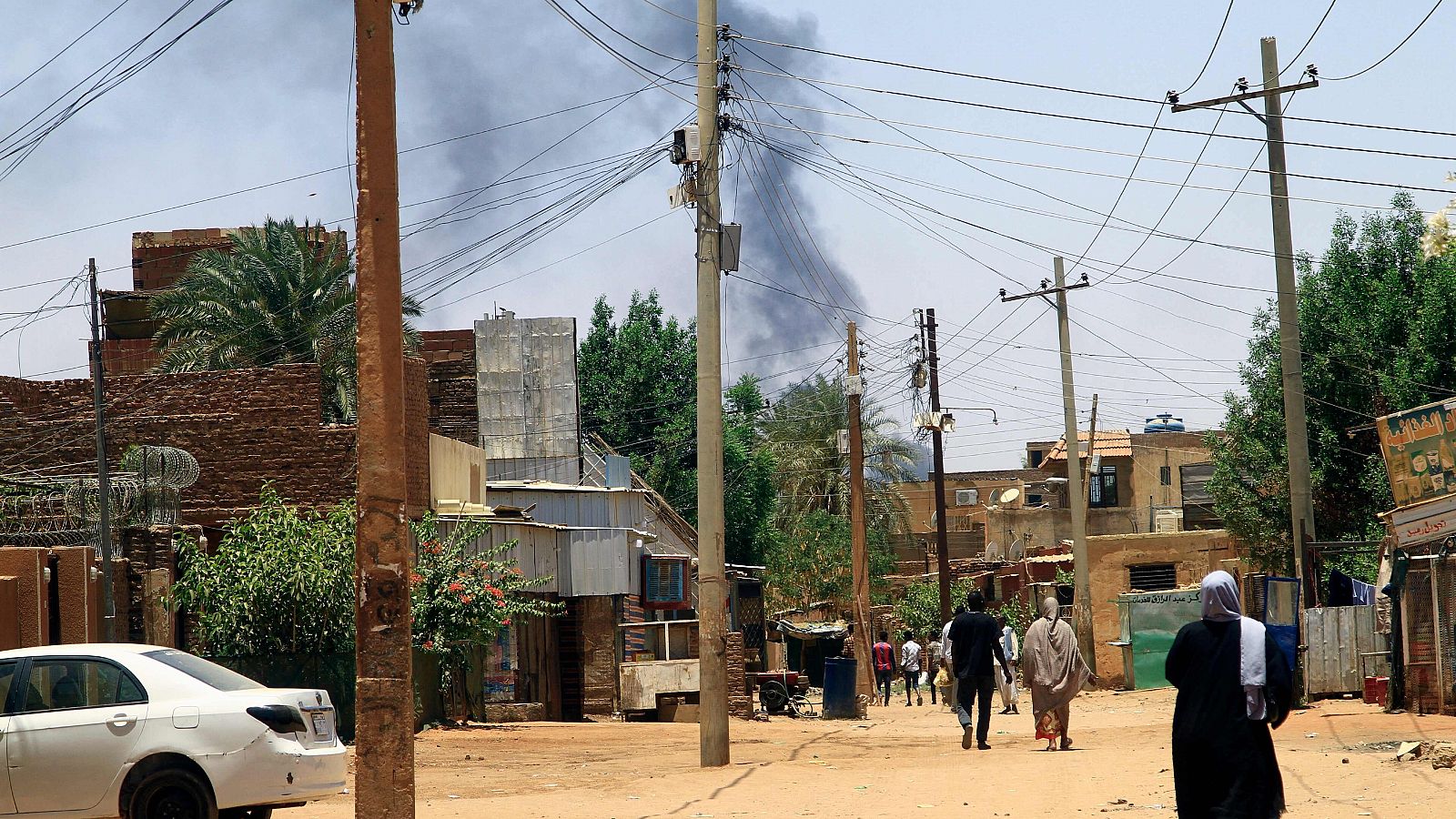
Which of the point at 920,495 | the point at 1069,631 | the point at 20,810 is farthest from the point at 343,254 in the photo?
the point at 920,495

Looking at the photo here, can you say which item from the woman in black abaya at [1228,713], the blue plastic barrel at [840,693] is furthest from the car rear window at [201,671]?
the blue plastic barrel at [840,693]

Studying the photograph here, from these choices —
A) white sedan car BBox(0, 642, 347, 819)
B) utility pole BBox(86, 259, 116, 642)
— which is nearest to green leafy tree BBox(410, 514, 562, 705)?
utility pole BBox(86, 259, 116, 642)

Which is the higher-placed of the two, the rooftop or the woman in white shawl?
the rooftop

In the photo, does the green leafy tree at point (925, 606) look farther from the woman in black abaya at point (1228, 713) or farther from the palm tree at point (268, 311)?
the woman in black abaya at point (1228, 713)

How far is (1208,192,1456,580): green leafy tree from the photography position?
29.1 metres

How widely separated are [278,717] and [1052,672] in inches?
397

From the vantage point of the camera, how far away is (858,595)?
35.4 meters

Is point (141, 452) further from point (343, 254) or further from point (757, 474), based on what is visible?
point (757, 474)

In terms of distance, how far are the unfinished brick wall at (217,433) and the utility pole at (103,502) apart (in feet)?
2.13

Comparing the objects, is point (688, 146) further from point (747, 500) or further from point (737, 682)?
point (747, 500)

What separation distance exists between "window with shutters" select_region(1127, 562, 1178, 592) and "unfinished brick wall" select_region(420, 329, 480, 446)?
18.9 meters

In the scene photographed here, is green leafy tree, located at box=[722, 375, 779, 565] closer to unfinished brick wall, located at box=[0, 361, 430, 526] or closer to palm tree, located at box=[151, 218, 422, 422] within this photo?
palm tree, located at box=[151, 218, 422, 422]

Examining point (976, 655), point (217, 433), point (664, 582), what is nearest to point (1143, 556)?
point (664, 582)

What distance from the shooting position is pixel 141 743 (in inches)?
420
